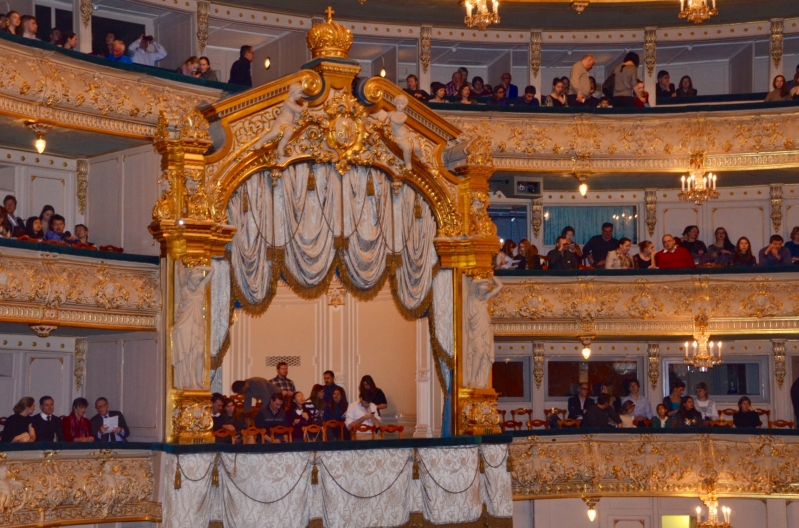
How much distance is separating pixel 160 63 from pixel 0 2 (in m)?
3.68

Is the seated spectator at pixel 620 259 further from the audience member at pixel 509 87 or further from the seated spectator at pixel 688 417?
the audience member at pixel 509 87

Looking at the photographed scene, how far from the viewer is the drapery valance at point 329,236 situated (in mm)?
19625

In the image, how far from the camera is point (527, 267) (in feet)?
80.8

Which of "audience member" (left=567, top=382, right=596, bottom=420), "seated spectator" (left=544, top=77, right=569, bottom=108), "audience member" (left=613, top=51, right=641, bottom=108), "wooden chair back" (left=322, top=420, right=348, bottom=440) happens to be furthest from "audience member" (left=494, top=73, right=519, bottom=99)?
"wooden chair back" (left=322, top=420, right=348, bottom=440)

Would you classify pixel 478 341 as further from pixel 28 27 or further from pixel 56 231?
pixel 28 27

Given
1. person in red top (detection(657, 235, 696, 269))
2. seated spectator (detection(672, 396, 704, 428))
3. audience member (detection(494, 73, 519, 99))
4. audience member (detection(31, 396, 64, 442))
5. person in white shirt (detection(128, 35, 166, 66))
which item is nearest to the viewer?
audience member (detection(31, 396, 64, 442))

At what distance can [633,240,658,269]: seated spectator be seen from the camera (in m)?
24.8

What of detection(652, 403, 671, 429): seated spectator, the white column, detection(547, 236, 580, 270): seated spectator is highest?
the white column

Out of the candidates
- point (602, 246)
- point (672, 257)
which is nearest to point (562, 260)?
point (602, 246)

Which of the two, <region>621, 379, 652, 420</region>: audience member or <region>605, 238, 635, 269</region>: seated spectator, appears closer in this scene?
<region>621, 379, 652, 420</region>: audience member

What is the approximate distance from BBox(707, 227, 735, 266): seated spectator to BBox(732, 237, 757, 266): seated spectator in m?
0.13

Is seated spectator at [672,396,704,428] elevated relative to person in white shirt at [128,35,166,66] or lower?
lower

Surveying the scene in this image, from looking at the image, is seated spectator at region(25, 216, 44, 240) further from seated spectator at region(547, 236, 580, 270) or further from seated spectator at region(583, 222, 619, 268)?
seated spectator at region(583, 222, 619, 268)

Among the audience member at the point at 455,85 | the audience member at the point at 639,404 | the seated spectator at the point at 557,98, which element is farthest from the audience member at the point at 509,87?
the audience member at the point at 639,404
